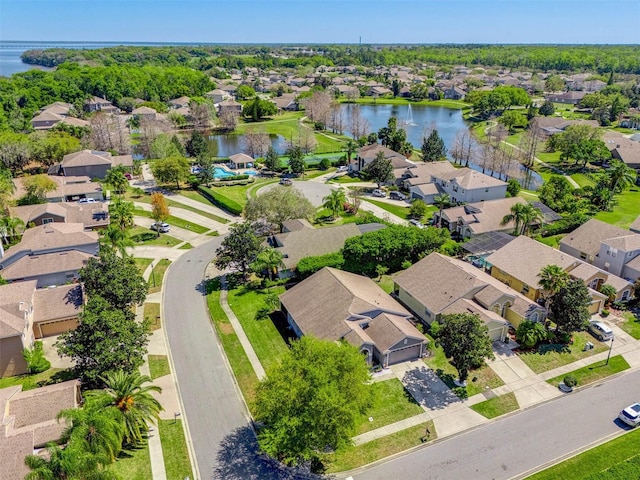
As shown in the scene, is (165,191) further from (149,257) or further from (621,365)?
(621,365)

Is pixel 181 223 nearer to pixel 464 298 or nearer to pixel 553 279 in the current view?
pixel 464 298

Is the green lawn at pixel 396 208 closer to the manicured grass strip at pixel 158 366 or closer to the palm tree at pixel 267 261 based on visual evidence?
the palm tree at pixel 267 261

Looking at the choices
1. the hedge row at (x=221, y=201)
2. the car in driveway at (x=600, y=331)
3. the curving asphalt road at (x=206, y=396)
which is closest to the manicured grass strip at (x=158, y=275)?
the curving asphalt road at (x=206, y=396)

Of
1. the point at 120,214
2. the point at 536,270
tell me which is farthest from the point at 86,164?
the point at 536,270

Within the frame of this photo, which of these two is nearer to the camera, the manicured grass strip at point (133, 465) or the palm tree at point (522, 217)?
the manicured grass strip at point (133, 465)

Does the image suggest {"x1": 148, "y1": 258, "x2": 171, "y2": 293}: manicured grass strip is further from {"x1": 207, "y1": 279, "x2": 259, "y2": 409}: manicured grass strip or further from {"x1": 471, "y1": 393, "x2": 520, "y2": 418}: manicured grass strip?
{"x1": 471, "y1": 393, "x2": 520, "y2": 418}: manicured grass strip

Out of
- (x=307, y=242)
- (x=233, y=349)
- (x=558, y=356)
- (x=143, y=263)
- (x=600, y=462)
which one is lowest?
(x=600, y=462)

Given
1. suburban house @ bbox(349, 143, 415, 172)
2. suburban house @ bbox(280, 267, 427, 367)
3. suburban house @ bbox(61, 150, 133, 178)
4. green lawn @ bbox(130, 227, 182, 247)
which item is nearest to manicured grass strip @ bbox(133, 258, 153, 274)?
green lawn @ bbox(130, 227, 182, 247)
